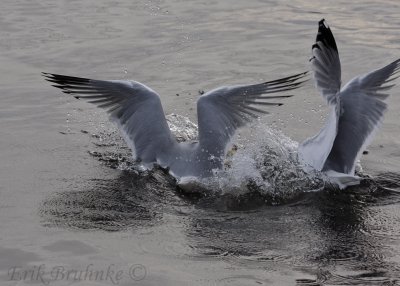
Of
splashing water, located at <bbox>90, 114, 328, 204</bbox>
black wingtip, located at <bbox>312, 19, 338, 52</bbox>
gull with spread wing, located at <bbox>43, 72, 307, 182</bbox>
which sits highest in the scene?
black wingtip, located at <bbox>312, 19, 338, 52</bbox>

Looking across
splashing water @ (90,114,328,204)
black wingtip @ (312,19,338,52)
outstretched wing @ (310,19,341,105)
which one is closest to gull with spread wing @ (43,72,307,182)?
splashing water @ (90,114,328,204)

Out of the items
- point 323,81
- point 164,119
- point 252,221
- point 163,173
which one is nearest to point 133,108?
point 164,119

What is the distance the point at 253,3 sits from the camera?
1398 centimetres

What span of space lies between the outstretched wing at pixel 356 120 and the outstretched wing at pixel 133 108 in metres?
1.55

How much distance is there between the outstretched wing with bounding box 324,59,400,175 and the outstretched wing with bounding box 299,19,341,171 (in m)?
0.19

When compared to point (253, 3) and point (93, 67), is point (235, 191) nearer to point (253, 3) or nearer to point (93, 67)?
point (93, 67)

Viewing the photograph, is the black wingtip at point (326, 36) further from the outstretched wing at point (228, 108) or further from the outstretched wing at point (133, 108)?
the outstretched wing at point (133, 108)

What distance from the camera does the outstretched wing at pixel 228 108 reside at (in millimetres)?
7828

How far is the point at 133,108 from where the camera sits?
819 cm

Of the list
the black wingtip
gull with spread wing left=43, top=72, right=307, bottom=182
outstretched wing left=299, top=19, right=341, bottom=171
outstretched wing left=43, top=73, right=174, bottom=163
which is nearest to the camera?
outstretched wing left=299, top=19, right=341, bottom=171

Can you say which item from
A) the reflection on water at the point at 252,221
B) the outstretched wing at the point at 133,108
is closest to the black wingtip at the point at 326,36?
the reflection on water at the point at 252,221

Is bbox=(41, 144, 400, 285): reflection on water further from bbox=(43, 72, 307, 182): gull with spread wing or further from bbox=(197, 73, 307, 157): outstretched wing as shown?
bbox=(197, 73, 307, 157): outstretched wing

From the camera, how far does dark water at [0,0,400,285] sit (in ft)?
19.0

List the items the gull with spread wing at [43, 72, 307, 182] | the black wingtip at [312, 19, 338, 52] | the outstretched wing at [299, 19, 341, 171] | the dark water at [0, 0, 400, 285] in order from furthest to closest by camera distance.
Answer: the gull with spread wing at [43, 72, 307, 182] < the black wingtip at [312, 19, 338, 52] < the outstretched wing at [299, 19, 341, 171] < the dark water at [0, 0, 400, 285]
